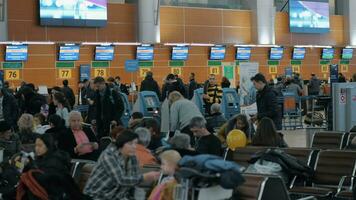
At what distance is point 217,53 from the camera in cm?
2930

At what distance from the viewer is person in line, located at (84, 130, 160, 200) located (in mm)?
6504

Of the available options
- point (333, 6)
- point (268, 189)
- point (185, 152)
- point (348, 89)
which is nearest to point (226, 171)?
point (268, 189)

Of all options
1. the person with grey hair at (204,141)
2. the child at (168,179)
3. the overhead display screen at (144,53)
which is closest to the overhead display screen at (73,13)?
the overhead display screen at (144,53)

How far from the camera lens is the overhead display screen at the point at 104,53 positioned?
2553 centimetres

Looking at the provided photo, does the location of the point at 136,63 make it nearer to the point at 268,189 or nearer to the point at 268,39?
the point at 268,39

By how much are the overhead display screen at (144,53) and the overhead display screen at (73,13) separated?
1689mm

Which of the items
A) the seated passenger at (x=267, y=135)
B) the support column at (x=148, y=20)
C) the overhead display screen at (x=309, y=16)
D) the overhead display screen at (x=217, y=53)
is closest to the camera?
the seated passenger at (x=267, y=135)

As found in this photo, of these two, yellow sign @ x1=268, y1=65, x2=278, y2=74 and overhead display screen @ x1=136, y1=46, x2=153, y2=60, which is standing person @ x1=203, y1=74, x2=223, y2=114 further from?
yellow sign @ x1=268, y1=65, x2=278, y2=74

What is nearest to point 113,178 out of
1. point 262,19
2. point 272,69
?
point 262,19

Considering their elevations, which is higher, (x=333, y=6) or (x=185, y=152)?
(x=333, y=6)

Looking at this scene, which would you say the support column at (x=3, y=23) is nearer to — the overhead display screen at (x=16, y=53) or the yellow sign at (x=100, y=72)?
the overhead display screen at (x=16, y=53)

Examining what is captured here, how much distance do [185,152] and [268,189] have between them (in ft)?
5.11

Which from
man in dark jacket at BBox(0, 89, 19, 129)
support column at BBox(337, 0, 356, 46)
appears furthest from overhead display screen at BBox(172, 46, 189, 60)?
man in dark jacket at BBox(0, 89, 19, 129)

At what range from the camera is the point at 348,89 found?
13.6 meters
